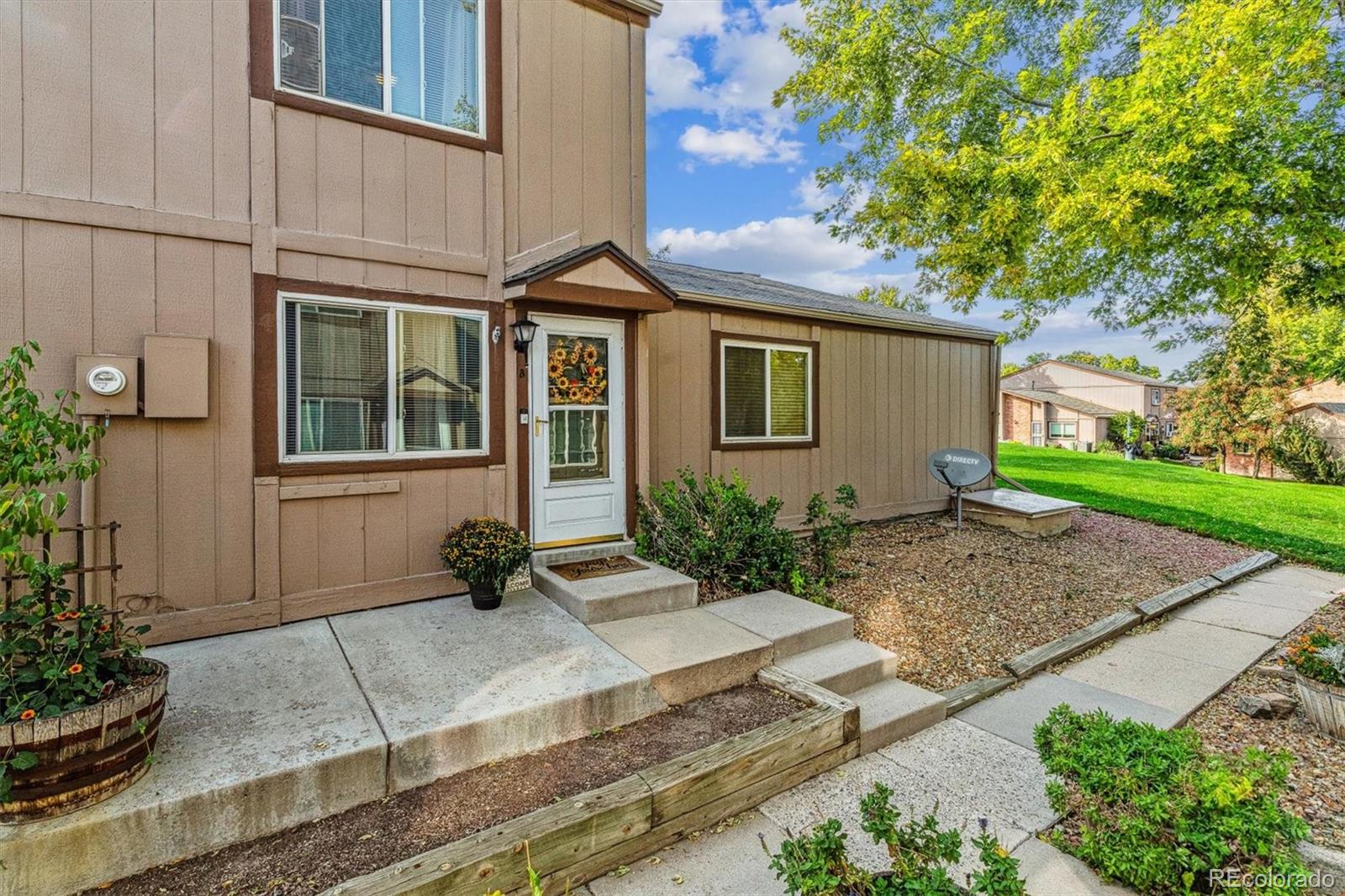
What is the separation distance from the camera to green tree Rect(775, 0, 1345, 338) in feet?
17.1

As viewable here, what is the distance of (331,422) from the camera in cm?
444

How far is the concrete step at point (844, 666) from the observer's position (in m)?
3.93

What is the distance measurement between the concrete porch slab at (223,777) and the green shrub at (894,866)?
1923 mm

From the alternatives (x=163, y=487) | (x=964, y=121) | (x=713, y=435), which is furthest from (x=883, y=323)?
(x=163, y=487)

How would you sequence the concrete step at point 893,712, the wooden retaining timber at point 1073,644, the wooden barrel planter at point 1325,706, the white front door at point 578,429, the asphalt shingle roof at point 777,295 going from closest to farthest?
the concrete step at point 893,712
the wooden barrel planter at point 1325,706
the wooden retaining timber at point 1073,644
the white front door at point 578,429
the asphalt shingle roof at point 777,295

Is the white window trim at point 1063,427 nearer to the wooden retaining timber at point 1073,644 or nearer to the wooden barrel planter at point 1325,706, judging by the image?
the wooden retaining timber at point 1073,644

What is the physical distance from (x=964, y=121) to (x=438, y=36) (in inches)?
272

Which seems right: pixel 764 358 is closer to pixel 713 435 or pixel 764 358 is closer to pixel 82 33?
pixel 713 435

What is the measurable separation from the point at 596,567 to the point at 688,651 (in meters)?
1.57

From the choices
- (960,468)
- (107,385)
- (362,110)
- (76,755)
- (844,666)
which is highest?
(362,110)

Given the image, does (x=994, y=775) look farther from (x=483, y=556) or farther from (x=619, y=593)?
(x=483, y=556)

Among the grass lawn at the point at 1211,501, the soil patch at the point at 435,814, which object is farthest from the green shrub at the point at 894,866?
the grass lawn at the point at 1211,501

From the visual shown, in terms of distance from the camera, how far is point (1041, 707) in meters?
4.05

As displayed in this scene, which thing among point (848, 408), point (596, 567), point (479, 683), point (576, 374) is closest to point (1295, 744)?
point (596, 567)
